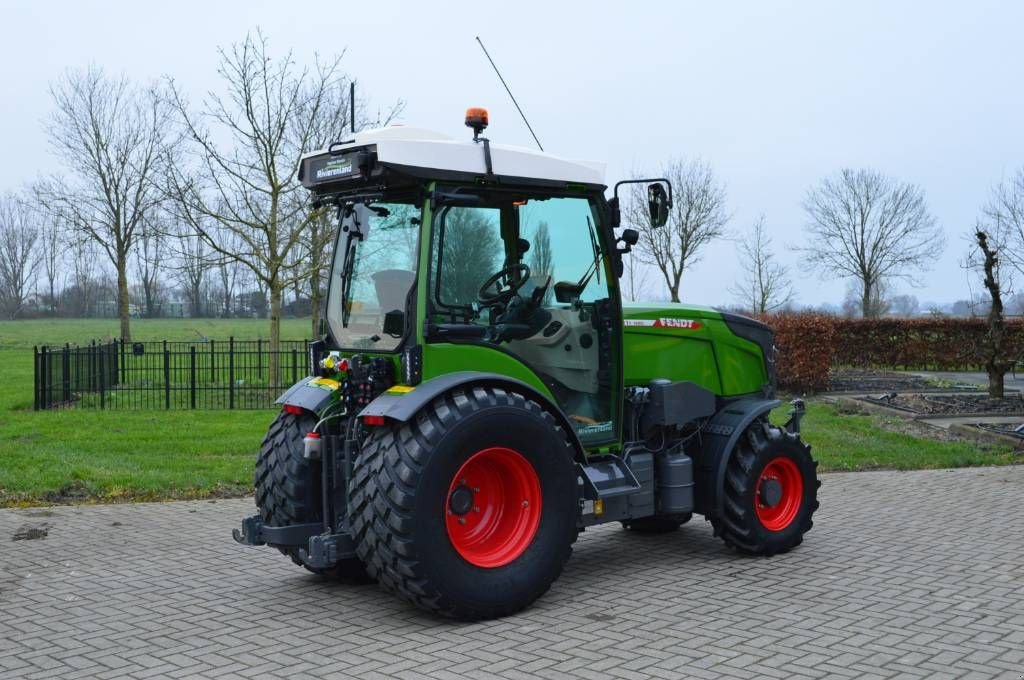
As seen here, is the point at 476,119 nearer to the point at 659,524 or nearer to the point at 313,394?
the point at 313,394

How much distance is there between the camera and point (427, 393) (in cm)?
566

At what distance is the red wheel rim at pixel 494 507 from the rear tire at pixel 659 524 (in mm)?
2263

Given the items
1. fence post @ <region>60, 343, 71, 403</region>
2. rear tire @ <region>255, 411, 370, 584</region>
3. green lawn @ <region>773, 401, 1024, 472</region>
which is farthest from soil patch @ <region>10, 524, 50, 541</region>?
fence post @ <region>60, 343, 71, 403</region>

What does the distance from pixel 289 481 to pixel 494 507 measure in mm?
1270

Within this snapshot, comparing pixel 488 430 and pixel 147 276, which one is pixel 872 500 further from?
pixel 147 276

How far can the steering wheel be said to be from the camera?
6.25 m

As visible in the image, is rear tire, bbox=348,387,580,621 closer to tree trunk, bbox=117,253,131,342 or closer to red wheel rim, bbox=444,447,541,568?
red wheel rim, bbox=444,447,541,568

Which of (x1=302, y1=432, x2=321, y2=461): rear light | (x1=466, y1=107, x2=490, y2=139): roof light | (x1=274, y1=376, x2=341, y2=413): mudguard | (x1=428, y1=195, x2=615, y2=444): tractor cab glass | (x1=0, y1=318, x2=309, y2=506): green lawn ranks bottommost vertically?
(x1=0, y1=318, x2=309, y2=506): green lawn

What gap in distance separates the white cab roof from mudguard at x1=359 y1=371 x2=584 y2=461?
4.00ft

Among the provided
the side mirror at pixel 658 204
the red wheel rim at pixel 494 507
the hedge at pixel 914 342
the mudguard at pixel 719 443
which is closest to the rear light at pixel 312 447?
the red wheel rim at pixel 494 507

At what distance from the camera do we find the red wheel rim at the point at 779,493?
24.3ft

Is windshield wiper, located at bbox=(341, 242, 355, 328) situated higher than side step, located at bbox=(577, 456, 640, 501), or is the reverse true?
windshield wiper, located at bbox=(341, 242, 355, 328)

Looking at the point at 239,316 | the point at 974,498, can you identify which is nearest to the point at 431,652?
the point at 974,498

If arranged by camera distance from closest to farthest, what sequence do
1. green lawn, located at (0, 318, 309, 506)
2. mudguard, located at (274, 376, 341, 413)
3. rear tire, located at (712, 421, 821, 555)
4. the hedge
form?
mudguard, located at (274, 376, 341, 413) < rear tire, located at (712, 421, 821, 555) < green lawn, located at (0, 318, 309, 506) < the hedge
